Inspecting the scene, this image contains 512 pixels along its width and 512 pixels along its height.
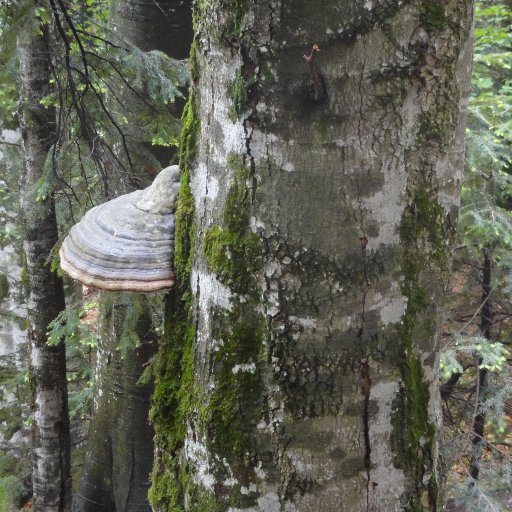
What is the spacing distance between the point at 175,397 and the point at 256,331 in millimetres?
399

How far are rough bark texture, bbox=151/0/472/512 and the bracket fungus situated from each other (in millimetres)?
223

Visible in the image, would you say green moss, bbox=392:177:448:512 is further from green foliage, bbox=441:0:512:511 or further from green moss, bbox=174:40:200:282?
green foliage, bbox=441:0:512:511

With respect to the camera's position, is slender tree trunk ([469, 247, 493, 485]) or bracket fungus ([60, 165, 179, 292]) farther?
slender tree trunk ([469, 247, 493, 485])

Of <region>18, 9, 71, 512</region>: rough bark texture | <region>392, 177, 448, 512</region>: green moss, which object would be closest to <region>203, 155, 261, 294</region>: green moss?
<region>392, 177, 448, 512</region>: green moss

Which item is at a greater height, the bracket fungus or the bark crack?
the bracket fungus

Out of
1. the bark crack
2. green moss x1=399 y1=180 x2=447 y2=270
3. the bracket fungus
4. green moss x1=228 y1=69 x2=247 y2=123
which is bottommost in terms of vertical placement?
the bark crack

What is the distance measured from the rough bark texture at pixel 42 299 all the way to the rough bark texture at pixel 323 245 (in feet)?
12.1

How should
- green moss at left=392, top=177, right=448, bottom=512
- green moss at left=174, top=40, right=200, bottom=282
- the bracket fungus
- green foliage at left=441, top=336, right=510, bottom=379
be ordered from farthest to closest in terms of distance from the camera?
1. green foliage at left=441, top=336, right=510, bottom=379
2. the bracket fungus
3. green moss at left=174, top=40, right=200, bottom=282
4. green moss at left=392, top=177, right=448, bottom=512

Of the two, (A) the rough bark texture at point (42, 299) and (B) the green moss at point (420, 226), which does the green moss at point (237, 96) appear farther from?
(A) the rough bark texture at point (42, 299)

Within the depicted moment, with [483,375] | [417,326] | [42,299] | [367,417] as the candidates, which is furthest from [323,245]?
[483,375]

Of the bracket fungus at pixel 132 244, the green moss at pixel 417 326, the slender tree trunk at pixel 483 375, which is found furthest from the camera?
the slender tree trunk at pixel 483 375

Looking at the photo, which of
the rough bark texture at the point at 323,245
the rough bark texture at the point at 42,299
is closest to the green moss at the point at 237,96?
the rough bark texture at the point at 323,245

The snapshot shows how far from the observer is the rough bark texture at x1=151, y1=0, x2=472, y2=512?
1.27 meters

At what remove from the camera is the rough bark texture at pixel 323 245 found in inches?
49.9
